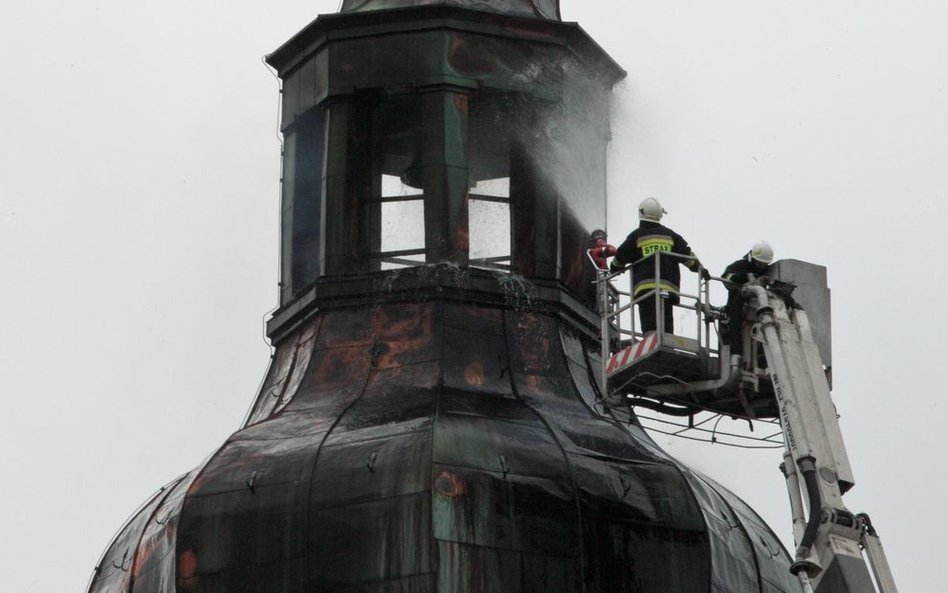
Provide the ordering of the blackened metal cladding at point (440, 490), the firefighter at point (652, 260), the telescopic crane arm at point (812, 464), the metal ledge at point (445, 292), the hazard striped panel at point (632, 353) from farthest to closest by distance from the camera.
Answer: the metal ledge at point (445, 292) < the firefighter at point (652, 260) < the hazard striped panel at point (632, 353) < the blackened metal cladding at point (440, 490) < the telescopic crane arm at point (812, 464)

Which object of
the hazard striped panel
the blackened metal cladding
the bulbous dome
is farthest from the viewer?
the bulbous dome

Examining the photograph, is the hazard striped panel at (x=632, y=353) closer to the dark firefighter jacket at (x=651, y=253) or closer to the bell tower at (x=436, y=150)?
the dark firefighter jacket at (x=651, y=253)

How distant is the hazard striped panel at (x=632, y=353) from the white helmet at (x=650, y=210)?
1436 mm

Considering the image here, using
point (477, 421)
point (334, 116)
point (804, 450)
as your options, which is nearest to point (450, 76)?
point (334, 116)

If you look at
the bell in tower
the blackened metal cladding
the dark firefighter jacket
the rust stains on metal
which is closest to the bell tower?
the bell in tower

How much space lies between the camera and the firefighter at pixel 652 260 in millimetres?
42719

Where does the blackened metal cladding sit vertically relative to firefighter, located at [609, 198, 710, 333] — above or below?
below

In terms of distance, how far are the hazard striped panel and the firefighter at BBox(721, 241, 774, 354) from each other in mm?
747

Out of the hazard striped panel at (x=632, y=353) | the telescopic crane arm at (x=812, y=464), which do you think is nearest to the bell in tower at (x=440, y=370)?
the hazard striped panel at (x=632, y=353)

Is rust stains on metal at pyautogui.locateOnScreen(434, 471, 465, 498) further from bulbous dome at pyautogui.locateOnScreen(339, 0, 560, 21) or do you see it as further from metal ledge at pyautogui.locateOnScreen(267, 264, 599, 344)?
bulbous dome at pyautogui.locateOnScreen(339, 0, 560, 21)

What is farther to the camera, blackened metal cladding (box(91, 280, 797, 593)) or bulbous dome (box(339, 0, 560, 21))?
bulbous dome (box(339, 0, 560, 21))

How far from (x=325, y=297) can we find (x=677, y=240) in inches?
162

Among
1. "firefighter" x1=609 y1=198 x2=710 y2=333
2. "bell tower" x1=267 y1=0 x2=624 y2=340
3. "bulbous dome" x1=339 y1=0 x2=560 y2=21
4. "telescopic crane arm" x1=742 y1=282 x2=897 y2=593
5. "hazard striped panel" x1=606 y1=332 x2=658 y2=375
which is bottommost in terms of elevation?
"telescopic crane arm" x1=742 y1=282 x2=897 y2=593

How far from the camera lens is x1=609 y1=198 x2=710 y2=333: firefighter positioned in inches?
1682
